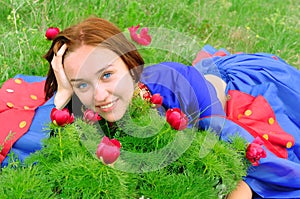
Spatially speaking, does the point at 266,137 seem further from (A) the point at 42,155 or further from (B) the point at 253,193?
(A) the point at 42,155

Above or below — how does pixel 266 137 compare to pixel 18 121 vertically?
above

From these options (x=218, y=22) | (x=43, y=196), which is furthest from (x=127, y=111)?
(x=218, y=22)

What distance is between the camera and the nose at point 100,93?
1.75 meters

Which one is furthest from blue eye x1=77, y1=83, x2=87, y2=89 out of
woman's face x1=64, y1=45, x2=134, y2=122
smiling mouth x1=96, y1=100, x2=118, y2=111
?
smiling mouth x1=96, y1=100, x2=118, y2=111

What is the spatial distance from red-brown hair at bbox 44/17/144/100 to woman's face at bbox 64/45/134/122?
0.09 feet

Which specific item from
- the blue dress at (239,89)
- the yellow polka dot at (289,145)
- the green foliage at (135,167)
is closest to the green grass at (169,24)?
the blue dress at (239,89)

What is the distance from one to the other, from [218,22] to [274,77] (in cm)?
115

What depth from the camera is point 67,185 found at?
1.43 metres

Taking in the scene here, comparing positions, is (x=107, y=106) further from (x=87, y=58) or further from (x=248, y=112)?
(x=248, y=112)

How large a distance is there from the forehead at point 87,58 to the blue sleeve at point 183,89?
32 cm

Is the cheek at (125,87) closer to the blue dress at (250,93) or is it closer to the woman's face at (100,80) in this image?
the woman's face at (100,80)

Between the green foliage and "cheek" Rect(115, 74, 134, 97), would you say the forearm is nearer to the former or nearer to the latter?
"cheek" Rect(115, 74, 134, 97)

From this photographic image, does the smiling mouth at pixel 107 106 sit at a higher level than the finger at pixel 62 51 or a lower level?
lower

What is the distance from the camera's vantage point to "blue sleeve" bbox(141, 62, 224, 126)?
2.07 m
